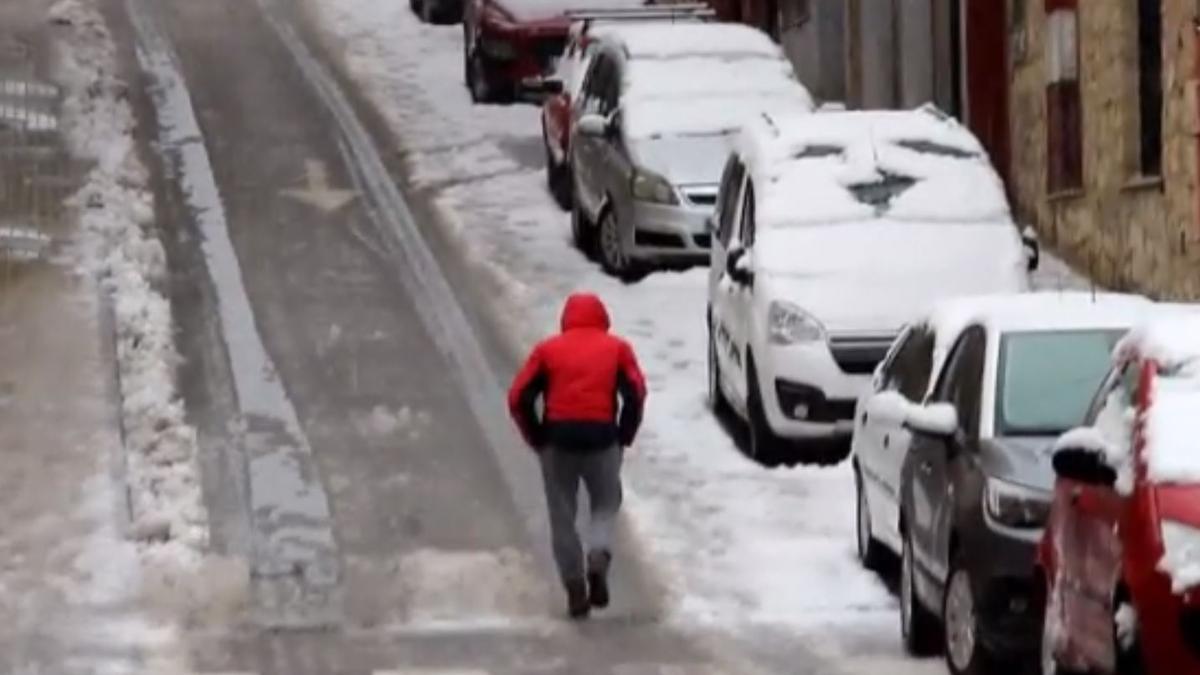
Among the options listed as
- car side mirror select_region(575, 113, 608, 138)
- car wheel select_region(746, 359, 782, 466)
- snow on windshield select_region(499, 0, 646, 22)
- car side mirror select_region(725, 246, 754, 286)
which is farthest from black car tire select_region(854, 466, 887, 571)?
snow on windshield select_region(499, 0, 646, 22)

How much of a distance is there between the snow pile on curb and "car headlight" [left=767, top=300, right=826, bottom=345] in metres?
3.51

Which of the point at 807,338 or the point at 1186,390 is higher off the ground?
the point at 1186,390

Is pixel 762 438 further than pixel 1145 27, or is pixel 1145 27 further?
pixel 1145 27

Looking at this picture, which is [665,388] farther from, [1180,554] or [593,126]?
[1180,554]

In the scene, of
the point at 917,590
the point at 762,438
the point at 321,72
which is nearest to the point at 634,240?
the point at 762,438

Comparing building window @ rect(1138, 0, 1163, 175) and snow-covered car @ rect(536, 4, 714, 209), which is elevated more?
building window @ rect(1138, 0, 1163, 175)

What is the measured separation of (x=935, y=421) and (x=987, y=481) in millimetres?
558

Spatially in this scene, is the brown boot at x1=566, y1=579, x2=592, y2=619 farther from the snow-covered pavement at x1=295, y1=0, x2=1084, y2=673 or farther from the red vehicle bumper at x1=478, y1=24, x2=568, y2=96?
the red vehicle bumper at x1=478, y1=24, x2=568, y2=96

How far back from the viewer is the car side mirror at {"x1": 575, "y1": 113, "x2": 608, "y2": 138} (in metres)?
25.2

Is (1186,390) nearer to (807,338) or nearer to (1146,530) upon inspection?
(1146,530)

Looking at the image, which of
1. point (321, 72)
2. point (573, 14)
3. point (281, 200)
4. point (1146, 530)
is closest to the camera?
point (1146, 530)

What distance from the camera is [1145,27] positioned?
78.5 feet

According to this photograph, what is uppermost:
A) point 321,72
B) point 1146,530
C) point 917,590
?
point 1146,530

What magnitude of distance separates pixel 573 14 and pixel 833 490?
16.8 metres
